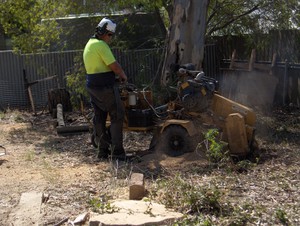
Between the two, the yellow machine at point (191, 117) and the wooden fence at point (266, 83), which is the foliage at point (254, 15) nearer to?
the wooden fence at point (266, 83)

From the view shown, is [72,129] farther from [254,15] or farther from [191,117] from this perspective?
[254,15]

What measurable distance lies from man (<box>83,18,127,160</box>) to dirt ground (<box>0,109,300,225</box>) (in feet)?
1.66

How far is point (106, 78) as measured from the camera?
26.0 feet

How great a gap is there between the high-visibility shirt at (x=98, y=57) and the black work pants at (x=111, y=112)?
32 cm

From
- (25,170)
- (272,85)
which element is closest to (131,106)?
(25,170)

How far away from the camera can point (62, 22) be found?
565 inches

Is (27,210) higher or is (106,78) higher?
(106,78)

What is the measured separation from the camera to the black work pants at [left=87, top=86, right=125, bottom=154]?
7.94 meters

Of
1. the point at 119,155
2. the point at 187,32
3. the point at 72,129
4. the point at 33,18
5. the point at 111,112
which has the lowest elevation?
the point at 72,129

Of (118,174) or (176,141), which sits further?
(176,141)

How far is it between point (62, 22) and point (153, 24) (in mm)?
2514

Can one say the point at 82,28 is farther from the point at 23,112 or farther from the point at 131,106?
the point at 131,106

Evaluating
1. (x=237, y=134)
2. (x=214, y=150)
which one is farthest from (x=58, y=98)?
(x=214, y=150)

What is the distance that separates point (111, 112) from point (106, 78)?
0.52 metres
